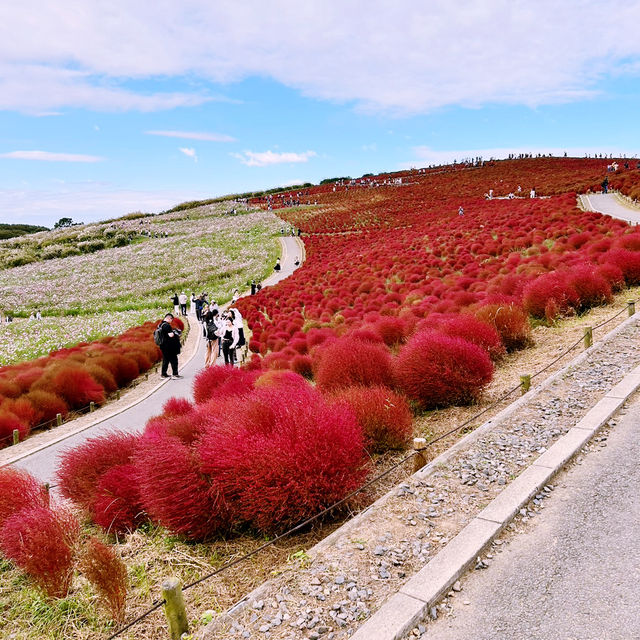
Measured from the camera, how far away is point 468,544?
3.77m

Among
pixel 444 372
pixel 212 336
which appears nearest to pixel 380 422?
pixel 444 372

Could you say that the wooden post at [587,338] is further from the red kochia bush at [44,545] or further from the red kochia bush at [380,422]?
the red kochia bush at [44,545]

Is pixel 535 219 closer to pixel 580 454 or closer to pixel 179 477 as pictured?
pixel 580 454

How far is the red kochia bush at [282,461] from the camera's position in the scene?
4465mm

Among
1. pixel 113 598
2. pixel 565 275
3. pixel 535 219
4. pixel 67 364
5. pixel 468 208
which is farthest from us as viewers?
pixel 468 208

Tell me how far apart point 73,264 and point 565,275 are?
56.2 meters

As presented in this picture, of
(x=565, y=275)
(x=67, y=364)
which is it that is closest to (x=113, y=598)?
(x=565, y=275)

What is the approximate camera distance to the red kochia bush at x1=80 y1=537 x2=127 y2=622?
3828 mm

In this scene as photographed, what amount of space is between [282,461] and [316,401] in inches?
42.4

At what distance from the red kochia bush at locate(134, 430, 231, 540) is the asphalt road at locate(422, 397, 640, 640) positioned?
7.94 ft

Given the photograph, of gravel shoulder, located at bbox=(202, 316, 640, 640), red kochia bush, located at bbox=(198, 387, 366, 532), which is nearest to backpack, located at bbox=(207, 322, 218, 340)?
red kochia bush, located at bbox=(198, 387, 366, 532)

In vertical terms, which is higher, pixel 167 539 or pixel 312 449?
pixel 312 449

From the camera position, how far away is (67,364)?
1501 centimetres

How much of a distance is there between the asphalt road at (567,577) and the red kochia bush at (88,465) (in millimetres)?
4622
